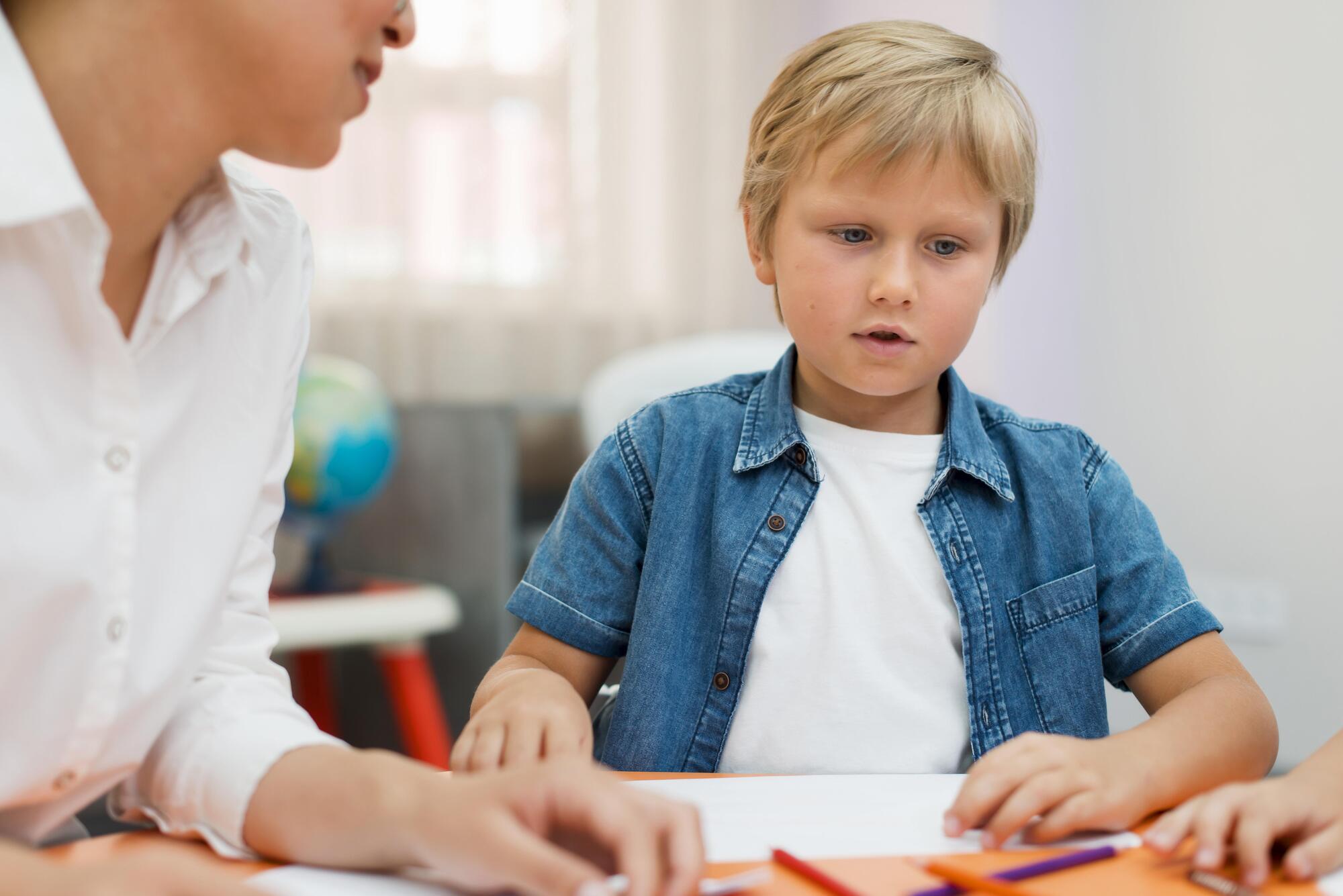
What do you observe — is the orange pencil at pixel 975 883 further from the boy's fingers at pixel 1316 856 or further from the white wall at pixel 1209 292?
the white wall at pixel 1209 292

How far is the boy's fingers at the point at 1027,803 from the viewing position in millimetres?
535

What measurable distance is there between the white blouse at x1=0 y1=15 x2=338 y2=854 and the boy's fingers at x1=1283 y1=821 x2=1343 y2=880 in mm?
445

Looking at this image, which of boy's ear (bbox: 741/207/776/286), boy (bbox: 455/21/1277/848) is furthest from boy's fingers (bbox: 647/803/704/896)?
boy's ear (bbox: 741/207/776/286)

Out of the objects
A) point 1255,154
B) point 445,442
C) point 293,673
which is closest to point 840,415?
point 445,442

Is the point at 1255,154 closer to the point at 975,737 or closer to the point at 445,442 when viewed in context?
the point at 445,442

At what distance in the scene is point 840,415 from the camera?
972 millimetres

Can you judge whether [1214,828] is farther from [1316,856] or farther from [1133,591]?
[1133,591]

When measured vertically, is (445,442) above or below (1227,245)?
below

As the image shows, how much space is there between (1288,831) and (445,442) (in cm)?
190

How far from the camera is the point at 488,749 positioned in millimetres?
681

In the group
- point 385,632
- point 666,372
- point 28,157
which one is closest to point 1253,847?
point 28,157

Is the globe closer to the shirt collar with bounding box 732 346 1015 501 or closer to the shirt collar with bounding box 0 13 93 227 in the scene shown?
the shirt collar with bounding box 732 346 1015 501

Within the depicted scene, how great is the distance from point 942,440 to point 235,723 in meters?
0.55

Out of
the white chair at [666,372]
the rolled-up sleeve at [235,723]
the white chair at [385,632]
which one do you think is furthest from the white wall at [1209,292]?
the rolled-up sleeve at [235,723]
